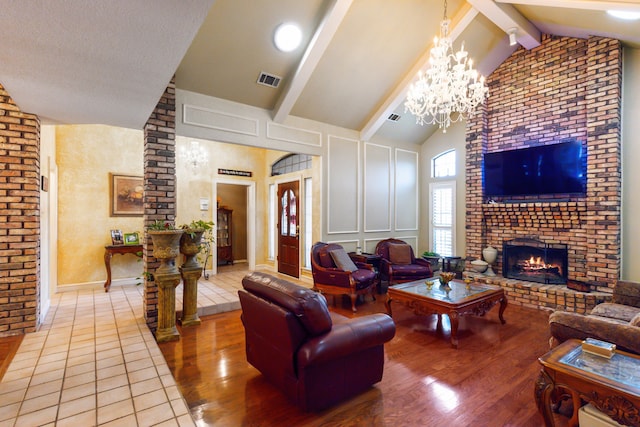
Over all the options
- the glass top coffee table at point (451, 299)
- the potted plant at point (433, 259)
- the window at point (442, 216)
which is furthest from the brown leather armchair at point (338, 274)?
the window at point (442, 216)

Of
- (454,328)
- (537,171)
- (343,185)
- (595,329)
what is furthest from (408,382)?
(537,171)

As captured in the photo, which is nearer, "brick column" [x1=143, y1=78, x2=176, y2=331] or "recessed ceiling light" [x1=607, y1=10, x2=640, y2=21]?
"recessed ceiling light" [x1=607, y1=10, x2=640, y2=21]

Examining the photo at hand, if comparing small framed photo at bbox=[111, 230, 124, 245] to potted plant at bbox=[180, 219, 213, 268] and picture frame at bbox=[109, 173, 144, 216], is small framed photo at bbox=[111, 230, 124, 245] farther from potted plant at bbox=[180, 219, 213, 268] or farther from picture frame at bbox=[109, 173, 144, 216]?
potted plant at bbox=[180, 219, 213, 268]

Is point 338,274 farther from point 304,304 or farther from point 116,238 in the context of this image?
point 116,238

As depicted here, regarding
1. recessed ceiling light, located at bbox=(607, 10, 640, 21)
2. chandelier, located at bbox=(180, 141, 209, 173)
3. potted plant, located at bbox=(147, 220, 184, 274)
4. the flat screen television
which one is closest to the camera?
potted plant, located at bbox=(147, 220, 184, 274)

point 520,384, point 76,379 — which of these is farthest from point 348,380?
point 76,379

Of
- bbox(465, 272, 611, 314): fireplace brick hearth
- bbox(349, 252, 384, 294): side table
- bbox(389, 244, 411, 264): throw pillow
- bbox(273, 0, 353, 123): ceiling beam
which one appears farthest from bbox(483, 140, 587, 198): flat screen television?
bbox(273, 0, 353, 123): ceiling beam

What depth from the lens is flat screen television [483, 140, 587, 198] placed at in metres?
4.63

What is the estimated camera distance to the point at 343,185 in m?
5.88

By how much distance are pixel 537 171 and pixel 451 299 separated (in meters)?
3.23

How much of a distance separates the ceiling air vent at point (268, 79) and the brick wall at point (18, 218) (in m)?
2.76

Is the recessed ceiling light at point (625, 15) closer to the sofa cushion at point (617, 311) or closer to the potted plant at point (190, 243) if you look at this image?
the sofa cushion at point (617, 311)

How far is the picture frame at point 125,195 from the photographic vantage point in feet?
18.4

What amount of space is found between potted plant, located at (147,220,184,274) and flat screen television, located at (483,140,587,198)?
5.46 metres
